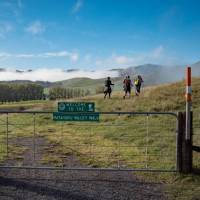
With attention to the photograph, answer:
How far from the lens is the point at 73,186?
29.7ft

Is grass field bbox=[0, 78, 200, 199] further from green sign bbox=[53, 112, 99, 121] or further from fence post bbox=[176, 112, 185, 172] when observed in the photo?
green sign bbox=[53, 112, 99, 121]

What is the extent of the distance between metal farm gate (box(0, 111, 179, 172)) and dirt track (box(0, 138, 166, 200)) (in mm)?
268

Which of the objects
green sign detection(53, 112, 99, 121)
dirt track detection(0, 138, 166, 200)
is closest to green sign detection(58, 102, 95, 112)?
green sign detection(53, 112, 99, 121)

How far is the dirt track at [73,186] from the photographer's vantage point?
8312 millimetres

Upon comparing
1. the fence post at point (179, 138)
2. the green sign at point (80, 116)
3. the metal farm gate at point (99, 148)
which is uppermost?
the green sign at point (80, 116)

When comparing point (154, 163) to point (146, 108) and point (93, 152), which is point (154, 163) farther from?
point (146, 108)

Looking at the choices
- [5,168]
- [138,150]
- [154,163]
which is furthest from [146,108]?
[5,168]

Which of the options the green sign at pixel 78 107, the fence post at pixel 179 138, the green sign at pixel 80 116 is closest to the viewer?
the fence post at pixel 179 138

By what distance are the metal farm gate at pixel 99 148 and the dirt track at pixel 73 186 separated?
27 centimetres

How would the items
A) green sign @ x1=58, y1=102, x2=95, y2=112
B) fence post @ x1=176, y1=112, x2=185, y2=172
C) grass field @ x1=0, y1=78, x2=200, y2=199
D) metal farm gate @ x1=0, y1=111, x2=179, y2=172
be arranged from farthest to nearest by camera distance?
metal farm gate @ x1=0, y1=111, x2=179, y2=172, green sign @ x1=58, y1=102, x2=95, y2=112, fence post @ x1=176, y1=112, x2=185, y2=172, grass field @ x1=0, y1=78, x2=200, y2=199

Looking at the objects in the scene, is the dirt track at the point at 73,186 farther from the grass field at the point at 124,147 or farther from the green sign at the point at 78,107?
the green sign at the point at 78,107

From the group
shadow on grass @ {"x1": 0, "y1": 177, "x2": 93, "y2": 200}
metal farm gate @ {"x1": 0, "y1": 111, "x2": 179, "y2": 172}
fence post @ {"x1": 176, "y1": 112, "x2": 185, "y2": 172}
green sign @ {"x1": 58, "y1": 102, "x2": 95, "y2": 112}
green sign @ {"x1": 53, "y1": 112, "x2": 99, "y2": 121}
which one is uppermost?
green sign @ {"x1": 58, "y1": 102, "x2": 95, "y2": 112}

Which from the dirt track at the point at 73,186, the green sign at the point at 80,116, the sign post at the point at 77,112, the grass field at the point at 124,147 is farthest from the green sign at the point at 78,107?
the dirt track at the point at 73,186

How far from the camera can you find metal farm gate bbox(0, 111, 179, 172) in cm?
1149
